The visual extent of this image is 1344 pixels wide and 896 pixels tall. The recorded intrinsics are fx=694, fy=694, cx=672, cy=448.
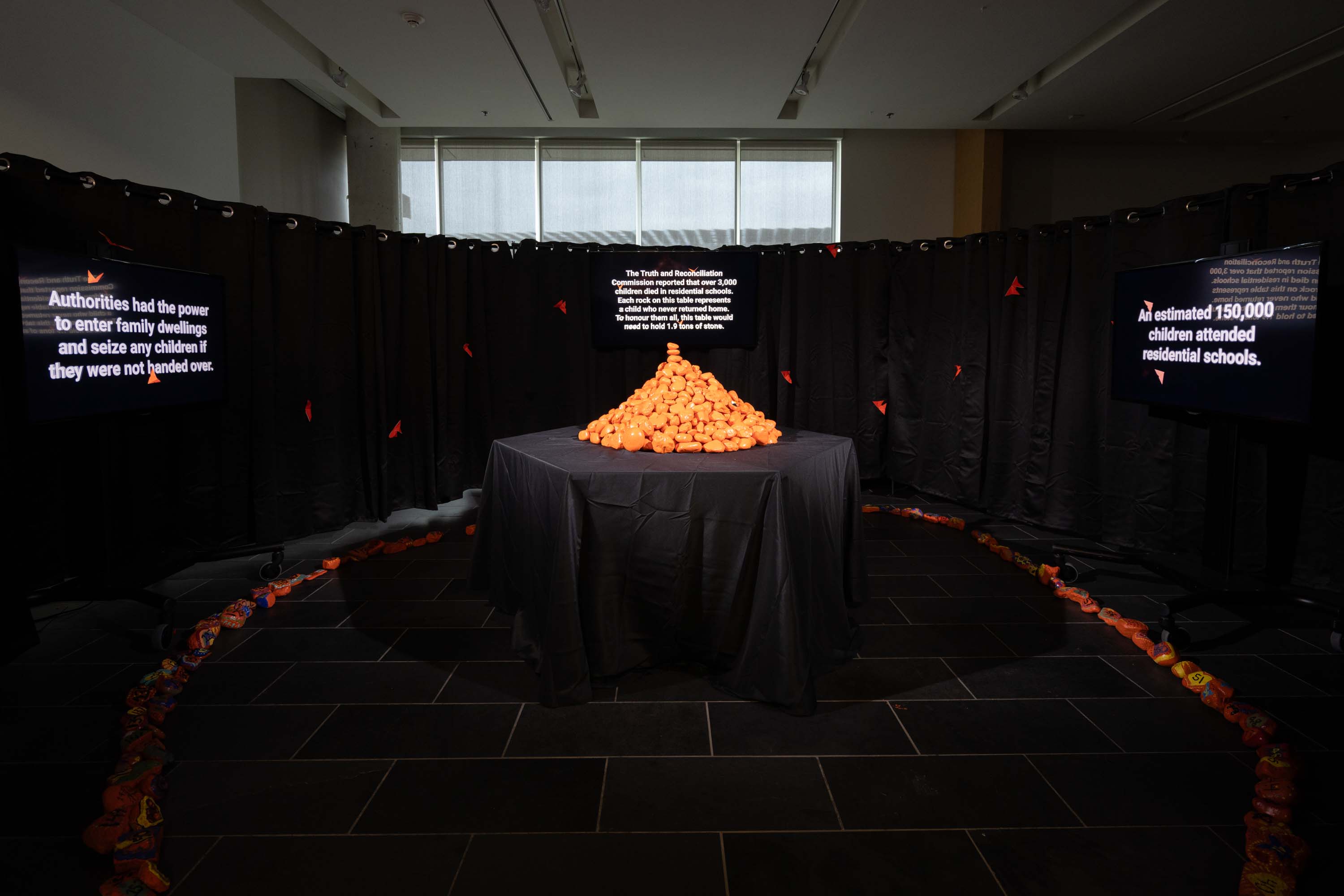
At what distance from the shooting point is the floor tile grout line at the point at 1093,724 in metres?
1.83

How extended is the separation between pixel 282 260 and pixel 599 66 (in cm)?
223

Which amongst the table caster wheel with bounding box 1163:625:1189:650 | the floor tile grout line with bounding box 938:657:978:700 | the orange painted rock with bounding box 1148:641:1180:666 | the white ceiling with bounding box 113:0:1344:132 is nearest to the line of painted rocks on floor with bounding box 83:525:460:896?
the floor tile grout line with bounding box 938:657:978:700

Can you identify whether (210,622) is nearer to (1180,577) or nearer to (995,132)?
(1180,577)

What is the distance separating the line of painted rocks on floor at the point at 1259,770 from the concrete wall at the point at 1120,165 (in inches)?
184

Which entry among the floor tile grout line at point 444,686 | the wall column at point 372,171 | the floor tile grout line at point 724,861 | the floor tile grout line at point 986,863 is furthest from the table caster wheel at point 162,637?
the wall column at point 372,171

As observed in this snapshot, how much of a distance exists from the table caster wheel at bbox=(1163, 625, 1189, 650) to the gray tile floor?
84 mm

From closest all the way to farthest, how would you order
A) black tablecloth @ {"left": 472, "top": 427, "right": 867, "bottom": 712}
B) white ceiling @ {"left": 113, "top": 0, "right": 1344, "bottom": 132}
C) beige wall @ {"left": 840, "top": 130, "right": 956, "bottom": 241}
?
black tablecloth @ {"left": 472, "top": 427, "right": 867, "bottom": 712}
white ceiling @ {"left": 113, "top": 0, "right": 1344, "bottom": 132}
beige wall @ {"left": 840, "top": 130, "right": 956, "bottom": 241}

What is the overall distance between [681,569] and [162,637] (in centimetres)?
184

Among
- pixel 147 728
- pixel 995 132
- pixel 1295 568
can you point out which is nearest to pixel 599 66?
pixel 995 132

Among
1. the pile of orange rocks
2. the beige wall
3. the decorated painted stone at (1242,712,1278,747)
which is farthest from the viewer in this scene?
the beige wall

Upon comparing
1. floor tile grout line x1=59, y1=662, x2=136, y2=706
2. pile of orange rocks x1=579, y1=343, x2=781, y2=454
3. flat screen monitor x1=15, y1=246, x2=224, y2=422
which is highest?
flat screen monitor x1=15, y1=246, x2=224, y2=422

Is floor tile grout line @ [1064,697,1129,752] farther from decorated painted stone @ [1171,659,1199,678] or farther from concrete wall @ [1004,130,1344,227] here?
concrete wall @ [1004,130,1344,227]

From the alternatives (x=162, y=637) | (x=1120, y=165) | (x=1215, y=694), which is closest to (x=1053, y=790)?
(x=1215, y=694)

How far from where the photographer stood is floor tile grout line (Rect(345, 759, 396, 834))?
153 cm
